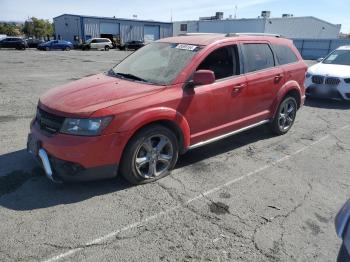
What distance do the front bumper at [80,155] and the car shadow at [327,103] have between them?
706 centimetres

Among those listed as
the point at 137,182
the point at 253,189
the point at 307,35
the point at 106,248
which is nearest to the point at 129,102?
the point at 137,182

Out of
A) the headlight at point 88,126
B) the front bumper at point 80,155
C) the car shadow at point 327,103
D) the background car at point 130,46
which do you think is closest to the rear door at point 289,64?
the car shadow at point 327,103

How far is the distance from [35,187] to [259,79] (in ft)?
11.9

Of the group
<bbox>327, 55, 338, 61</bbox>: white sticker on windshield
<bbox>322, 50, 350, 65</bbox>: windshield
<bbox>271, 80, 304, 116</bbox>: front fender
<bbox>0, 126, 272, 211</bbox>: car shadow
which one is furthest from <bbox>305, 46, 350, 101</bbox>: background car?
<bbox>0, 126, 272, 211</bbox>: car shadow

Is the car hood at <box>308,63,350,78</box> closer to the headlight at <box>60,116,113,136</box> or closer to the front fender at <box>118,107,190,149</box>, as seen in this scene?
the front fender at <box>118,107,190,149</box>

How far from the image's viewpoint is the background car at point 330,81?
893 centimetres

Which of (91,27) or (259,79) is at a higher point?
(91,27)

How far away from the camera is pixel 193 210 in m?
3.65

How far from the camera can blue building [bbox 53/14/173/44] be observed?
48031 mm

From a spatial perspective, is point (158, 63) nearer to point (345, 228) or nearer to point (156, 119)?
point (156, 119)

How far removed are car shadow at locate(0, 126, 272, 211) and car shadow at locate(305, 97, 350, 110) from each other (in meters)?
5.65

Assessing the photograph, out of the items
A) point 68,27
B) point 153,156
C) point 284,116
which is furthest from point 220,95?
point 68,27

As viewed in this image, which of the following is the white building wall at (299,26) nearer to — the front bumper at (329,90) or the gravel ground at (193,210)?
the front bumper at (329,90)

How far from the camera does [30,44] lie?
4119 cm
